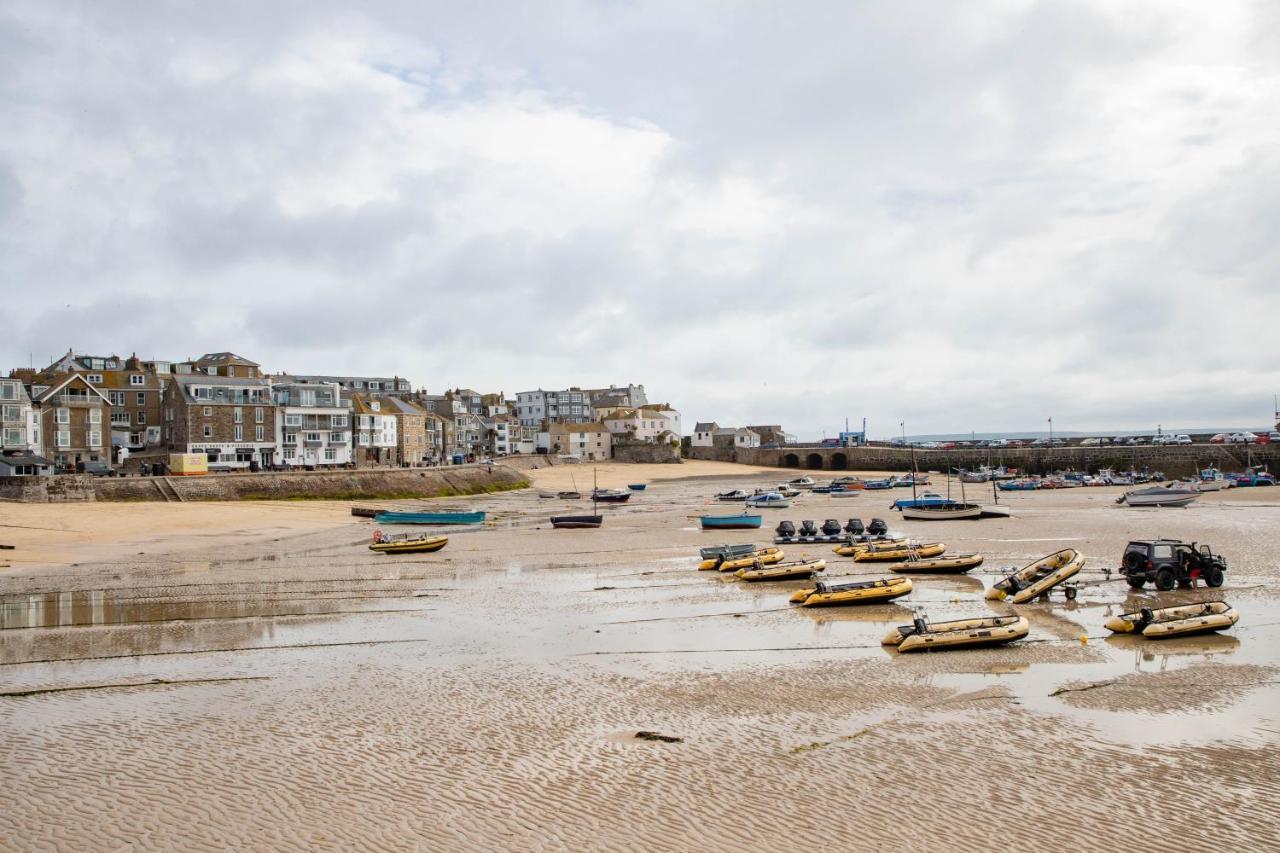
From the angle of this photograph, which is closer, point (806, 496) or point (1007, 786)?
point (1007, 786)

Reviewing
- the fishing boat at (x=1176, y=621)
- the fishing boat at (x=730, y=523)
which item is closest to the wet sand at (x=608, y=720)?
the fishing boat at (x=1176, y=621)

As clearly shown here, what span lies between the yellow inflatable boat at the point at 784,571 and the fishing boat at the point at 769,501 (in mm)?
35306

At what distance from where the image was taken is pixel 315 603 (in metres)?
29.0

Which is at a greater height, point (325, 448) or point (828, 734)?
point (325, 448)

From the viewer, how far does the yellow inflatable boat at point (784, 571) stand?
3247cm

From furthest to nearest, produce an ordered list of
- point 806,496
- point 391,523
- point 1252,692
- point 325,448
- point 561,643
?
point 325,448 → point 806,496 → point 391,523 → point 561,643 → point 1252,692

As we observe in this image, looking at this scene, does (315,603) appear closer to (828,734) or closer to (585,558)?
(585,558)

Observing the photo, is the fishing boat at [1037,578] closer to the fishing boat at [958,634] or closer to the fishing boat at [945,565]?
the fishing boat at [945,565]

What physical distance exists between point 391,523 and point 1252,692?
154ft

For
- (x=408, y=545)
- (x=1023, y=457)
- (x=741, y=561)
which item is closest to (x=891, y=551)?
(x=741, y=561)

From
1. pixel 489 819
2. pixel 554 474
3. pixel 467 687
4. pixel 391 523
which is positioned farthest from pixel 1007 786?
pixel 554 474

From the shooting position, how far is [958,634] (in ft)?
70.6

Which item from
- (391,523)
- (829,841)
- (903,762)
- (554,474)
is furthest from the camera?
(554,474)

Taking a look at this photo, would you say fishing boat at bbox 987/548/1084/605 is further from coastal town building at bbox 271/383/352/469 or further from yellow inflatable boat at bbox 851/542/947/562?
coastal town building at bbox 271/383/352/469
